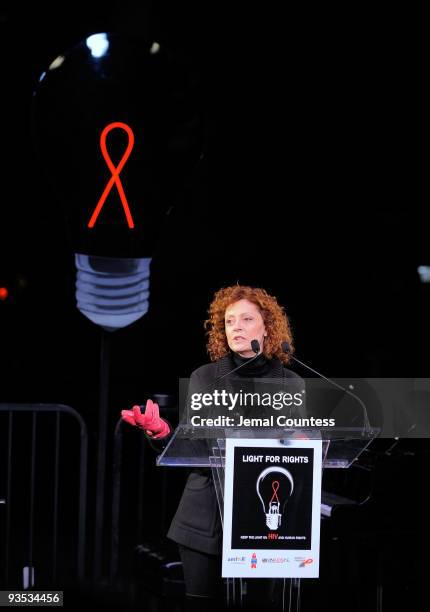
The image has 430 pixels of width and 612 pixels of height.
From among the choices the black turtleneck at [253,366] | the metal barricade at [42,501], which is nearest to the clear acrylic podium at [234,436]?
the black turtleneck at [253,366]

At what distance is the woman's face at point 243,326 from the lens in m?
2.88

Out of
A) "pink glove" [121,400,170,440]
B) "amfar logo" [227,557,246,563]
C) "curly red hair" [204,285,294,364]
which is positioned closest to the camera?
"amfar logo" [227,557,246,563]

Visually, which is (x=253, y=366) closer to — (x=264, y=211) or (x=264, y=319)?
(x=264, y=319)

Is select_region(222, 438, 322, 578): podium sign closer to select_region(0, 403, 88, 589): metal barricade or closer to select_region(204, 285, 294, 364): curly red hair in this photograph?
select_region(204, 285, 294, 364): curly red hair

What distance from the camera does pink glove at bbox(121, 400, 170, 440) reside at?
8.43 feet

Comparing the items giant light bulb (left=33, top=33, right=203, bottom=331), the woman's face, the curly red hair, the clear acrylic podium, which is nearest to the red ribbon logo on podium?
giant light bulb (left=33, top=33, right=203, bottom=331)

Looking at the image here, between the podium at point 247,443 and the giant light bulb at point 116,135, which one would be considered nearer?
the podium at point 247,443

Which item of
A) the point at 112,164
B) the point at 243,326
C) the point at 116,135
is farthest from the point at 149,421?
the point at 116,135

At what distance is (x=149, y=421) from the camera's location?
8.54 ft

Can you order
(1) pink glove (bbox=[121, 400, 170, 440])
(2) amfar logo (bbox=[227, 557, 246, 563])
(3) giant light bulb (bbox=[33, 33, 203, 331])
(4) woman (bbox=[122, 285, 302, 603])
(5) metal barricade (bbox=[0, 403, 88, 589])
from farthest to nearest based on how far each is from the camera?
(3) giant light bulb (bbox=[33, 33, 203, 331])
(5) metal barricade (bbox=[0, 403, 88, 589])
(4) woman (bbox=[122, 285, 302, 603])
(1) pink glove (bbox=[121, 400, 170, 440])
(2) amfar logo (bbox=[227, 557, 246, 563])

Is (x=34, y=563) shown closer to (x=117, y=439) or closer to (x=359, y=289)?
(x=117, y=439)

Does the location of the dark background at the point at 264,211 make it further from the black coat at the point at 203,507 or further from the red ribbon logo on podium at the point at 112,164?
the black coat at the point at 203,507

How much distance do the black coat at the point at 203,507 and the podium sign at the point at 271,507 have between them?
34cm

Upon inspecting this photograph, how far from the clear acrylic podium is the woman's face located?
0.40 meters
